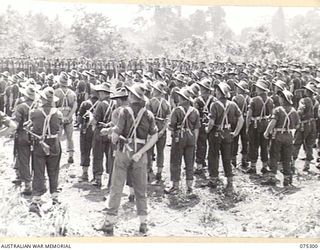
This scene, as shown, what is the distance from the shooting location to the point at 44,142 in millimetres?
5473

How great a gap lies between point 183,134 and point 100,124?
1.22 m

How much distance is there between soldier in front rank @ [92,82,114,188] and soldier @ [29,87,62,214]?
37.2 inches

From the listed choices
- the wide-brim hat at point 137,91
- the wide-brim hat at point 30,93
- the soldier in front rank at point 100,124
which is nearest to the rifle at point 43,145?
the wide-brim hat at point 30,93

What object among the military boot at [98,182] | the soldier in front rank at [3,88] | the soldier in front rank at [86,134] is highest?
the soldier in front rank at [3,88]

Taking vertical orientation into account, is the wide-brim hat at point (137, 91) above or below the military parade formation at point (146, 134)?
above

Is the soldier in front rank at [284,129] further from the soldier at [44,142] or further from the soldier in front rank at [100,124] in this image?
the soldier at [44,142]

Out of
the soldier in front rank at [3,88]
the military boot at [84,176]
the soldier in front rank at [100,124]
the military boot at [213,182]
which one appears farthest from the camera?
the soldier in front rank at [3,88]

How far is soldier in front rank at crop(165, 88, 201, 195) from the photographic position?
6.43 meters

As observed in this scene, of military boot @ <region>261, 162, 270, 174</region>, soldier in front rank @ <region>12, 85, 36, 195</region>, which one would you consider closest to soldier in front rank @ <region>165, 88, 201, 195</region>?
military boot @ <region>261, 162, 270, 174</region>

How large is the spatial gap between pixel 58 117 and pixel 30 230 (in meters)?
1.43

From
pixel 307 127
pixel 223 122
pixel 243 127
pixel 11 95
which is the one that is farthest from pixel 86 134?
pixel 307 127

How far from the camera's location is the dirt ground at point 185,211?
5.05m

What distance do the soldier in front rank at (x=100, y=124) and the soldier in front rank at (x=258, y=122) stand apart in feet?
8.09

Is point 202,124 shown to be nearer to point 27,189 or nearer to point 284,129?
point 284,129
